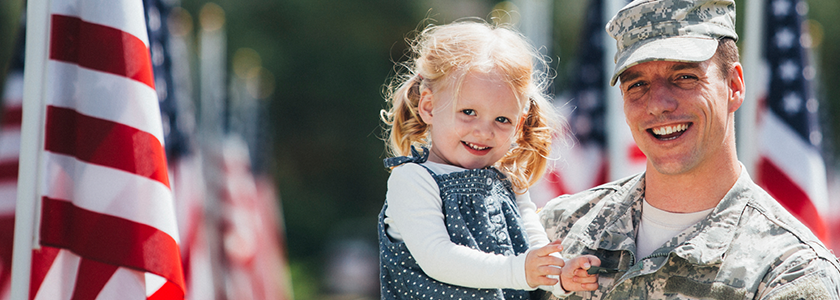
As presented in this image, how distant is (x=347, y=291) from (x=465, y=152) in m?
20.7

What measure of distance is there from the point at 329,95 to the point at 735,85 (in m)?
25.2

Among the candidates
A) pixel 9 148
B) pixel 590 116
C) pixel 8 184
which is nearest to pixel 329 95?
pixel 590 116

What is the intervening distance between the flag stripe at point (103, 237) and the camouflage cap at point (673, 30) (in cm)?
158

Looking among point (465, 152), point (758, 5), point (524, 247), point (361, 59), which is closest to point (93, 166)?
point (465, 152)

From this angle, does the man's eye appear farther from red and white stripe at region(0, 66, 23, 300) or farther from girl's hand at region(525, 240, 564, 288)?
red and white stripe at region(0, 66, 23, 300)

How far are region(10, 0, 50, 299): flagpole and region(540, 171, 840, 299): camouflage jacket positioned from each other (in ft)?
5.62

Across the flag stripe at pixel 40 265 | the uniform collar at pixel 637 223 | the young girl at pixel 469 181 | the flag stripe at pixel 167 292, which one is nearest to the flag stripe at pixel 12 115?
the flag stripe at pixel 40 265

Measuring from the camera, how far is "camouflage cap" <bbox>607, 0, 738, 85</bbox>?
235 centimetres

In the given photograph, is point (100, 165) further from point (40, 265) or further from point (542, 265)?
point (542, 265)

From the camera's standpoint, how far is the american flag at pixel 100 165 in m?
2.58

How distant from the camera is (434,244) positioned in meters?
2.35

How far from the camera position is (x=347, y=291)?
2270cm

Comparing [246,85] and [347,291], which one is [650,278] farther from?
[347,291]

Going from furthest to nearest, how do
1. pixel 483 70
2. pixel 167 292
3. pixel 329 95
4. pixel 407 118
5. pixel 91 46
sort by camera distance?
pixel 329 95 < pixel 407 118 < pixel 167 292 < pixel 91 46 < pixel 483 70
